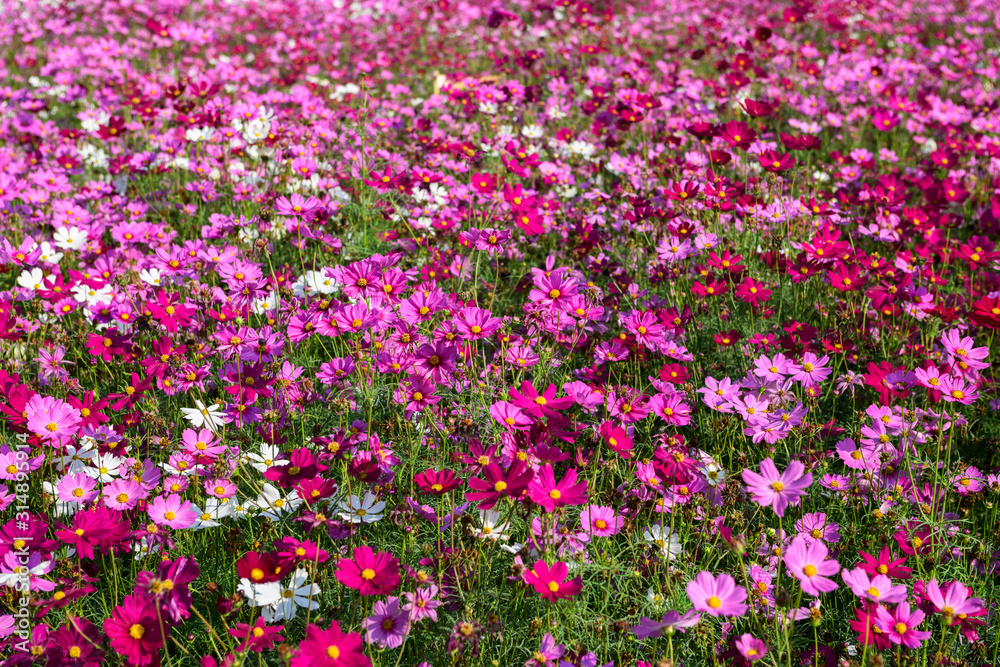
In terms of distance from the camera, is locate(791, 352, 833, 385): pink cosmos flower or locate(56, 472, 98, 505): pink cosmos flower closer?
locate(56, 472, 98, 505): pink cosmos flower

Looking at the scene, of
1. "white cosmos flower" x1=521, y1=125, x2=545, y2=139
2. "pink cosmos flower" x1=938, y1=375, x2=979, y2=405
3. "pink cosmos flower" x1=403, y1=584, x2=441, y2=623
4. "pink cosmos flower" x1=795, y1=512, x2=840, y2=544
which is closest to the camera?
"pink cosmos flower" x1=403, y1=584, x2=441, y2=623

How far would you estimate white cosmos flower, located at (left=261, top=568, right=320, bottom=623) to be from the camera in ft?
5.04

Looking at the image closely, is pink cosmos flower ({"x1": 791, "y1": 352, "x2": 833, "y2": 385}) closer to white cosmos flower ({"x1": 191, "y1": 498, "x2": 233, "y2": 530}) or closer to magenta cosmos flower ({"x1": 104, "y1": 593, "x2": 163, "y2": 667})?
white cosmos flower ({"x1": 191, "y1": 498, "x2": 233, "y2": 530})

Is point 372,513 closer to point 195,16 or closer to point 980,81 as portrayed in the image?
point 980,81

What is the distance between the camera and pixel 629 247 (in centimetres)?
287

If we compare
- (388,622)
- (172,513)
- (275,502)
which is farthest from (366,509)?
(172,513)

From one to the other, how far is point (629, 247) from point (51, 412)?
205 centimetres

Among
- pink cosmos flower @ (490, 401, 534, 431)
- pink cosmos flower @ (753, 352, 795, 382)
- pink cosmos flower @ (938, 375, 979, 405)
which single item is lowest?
pink cosmos flower @ (753, 352, 795, 382)

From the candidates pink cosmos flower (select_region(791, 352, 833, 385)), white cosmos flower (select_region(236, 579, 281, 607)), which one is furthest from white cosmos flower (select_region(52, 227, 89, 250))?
pink cosmos flower (select_region(791, 352, 833, 385))

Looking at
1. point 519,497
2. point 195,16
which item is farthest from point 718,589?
point 195,16

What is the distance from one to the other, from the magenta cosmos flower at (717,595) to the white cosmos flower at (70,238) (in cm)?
273

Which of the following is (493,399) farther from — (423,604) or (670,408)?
(423,604)

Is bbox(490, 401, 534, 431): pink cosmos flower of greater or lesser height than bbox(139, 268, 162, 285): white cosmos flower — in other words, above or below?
above

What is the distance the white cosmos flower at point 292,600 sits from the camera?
1.54m
